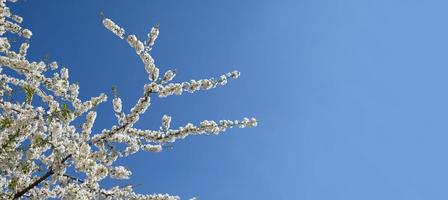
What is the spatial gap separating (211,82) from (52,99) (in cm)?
286

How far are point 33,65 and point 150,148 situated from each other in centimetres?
303

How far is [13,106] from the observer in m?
8.64

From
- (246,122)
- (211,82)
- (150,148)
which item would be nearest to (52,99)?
(150,148)

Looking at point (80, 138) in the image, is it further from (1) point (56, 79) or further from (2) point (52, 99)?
(1) point (56, 79)

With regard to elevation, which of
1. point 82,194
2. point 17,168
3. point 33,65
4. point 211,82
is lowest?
point 82,194

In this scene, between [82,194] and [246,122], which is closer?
[82,194]

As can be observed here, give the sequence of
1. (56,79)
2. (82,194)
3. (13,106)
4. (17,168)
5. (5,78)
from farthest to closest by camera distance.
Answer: (5,78), (56,79), (13,106), (17,168), (82,194)

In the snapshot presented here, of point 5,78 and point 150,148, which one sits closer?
point 150,148

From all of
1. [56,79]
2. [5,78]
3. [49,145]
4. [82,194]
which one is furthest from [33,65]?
[82,194]

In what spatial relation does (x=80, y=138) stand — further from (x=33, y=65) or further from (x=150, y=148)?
(x=33, y=65)

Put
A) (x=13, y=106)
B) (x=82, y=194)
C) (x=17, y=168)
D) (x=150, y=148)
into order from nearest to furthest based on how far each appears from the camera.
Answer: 1. (x=82, y=194)
2. (x=17, y=168)
3. (x=13, y=106)
4. (x=150, y=148)

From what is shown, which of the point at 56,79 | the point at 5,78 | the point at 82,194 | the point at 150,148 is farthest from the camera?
the point at 5,78

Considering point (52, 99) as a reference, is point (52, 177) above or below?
below

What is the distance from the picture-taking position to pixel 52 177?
7.76 meters
